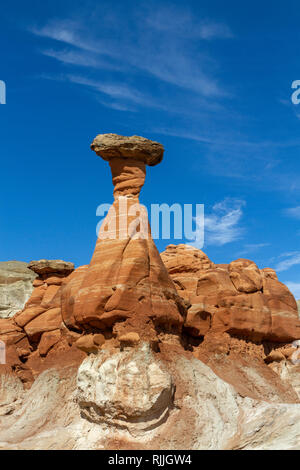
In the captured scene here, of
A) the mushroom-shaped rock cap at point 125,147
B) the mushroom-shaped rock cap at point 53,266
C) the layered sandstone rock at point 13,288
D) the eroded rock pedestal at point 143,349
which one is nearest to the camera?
the eroded rock pedestal at point 143,349

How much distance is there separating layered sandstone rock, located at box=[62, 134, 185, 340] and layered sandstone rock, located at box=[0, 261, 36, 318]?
2641 centimetres

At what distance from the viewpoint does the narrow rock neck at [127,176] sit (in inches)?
953

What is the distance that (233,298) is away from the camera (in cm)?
2806

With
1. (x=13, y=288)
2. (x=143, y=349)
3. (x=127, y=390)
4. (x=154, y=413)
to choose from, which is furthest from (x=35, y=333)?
(x=13, y=288)

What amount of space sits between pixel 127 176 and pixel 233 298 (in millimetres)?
9047

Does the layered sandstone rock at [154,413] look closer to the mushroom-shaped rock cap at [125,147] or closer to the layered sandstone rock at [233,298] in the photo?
the layered sandstone rock at [233,298]

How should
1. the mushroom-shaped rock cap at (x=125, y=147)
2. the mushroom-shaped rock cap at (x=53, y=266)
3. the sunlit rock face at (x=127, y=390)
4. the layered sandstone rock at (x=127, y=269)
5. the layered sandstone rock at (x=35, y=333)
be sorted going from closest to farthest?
the sunlit rock face at (x=127, y=390) < the layered sandstone rock at (x=127, y=269) < the mushroom-shaped rock cap at (x=125, y=147) < the layered sandstone rock at (x=35, y=333) < the mushroom-shaped rock cap at (x=53, y=266)

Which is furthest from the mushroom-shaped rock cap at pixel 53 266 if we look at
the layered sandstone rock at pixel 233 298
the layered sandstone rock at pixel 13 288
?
the layered sandstone rock at pixel 13 288

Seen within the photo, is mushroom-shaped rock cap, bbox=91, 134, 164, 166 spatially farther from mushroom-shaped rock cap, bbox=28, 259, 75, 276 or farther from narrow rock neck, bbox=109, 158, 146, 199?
mushroom-shaped rock cap, bbox=28, 259, 75, 276
